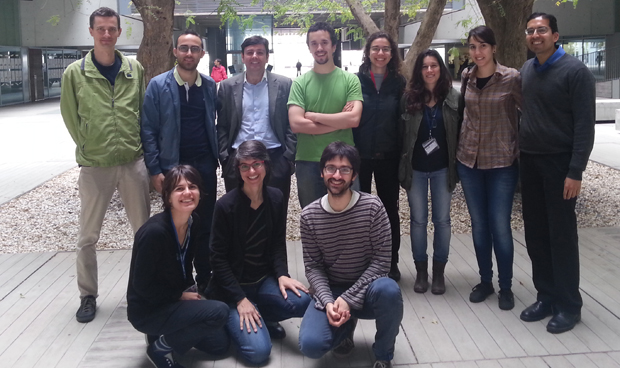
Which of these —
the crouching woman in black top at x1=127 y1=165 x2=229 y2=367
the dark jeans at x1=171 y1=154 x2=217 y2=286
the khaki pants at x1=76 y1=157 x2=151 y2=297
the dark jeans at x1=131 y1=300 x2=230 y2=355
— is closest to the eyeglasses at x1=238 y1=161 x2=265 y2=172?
the crouching woman in black top at x1=127 y1=165 x2=229 y2=367

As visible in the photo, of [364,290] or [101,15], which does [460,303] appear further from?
[101,15]

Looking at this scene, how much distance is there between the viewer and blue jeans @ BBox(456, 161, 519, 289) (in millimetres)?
4336

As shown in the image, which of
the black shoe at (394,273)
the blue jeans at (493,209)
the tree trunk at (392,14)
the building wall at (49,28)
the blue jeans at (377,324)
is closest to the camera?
the blue jeans at (377,324)

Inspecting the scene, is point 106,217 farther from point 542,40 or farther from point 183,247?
point 542,40

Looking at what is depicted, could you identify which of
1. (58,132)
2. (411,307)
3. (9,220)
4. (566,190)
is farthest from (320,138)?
(58,132)

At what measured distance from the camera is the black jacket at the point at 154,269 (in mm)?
3486

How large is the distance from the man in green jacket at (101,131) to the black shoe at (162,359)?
1.03 meters

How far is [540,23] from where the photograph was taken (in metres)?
3.94

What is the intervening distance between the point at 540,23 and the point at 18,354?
3925 mm

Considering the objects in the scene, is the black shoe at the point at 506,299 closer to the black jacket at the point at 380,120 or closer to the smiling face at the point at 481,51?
the black jacket at the point at 380,120

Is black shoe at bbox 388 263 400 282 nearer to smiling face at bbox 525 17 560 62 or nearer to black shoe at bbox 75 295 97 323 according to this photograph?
smiling face at bbox 525 17 560 62

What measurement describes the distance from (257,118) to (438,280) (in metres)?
1.88

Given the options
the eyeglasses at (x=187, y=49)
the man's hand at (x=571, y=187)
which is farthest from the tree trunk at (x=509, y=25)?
the eyeglasses at (x=187, y=49)

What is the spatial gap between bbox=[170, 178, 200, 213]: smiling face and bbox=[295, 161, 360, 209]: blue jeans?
4.13ft
